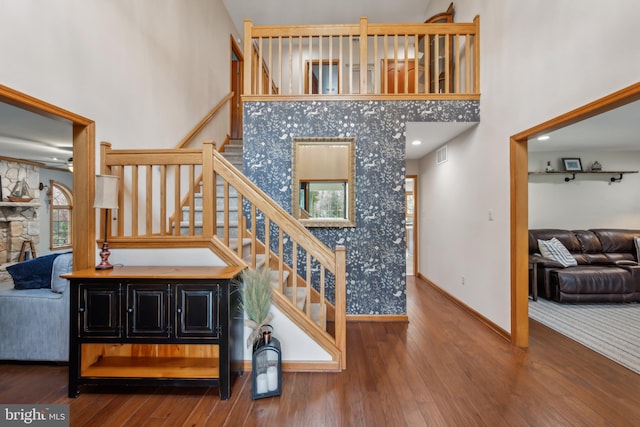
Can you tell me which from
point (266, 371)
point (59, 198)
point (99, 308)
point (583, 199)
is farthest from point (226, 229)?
point (59, 198)

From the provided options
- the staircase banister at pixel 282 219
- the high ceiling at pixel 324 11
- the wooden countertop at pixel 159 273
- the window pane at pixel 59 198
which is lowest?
the wooden countertop at pixel 159 273

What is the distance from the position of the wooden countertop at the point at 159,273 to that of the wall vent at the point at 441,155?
372 centimetres

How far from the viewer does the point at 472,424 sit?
1.78 meters

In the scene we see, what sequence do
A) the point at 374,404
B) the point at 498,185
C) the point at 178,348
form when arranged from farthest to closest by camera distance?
the point at 498,185, the point at 178,348, the point at 374,404

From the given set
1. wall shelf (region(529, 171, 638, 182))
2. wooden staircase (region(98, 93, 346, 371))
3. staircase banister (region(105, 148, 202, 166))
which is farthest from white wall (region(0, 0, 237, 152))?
wall shelf (region(529, 171, 638, 182))

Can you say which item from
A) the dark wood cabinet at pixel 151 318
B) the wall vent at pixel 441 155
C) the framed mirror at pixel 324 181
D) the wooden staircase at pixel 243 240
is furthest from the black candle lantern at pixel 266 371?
the wall vent at pixel 441 155

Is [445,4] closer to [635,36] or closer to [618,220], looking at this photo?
[635,36]

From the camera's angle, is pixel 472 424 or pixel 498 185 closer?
pixel 472 424

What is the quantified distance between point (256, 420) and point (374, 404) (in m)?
0.79

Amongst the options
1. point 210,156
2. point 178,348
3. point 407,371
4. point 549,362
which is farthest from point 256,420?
point 549,362

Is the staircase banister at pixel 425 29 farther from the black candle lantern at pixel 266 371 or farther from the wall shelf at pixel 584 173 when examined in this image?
the black candle lantern at pixel 266 371

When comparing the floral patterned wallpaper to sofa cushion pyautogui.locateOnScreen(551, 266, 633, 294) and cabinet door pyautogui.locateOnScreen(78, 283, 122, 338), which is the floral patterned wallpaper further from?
sofa cushion pyautogui.locateOnScreen(551, 266, 633, 294)

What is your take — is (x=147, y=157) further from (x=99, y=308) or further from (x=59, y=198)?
(x=59, y=198)

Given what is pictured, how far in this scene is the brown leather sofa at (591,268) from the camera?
13.4 feet
